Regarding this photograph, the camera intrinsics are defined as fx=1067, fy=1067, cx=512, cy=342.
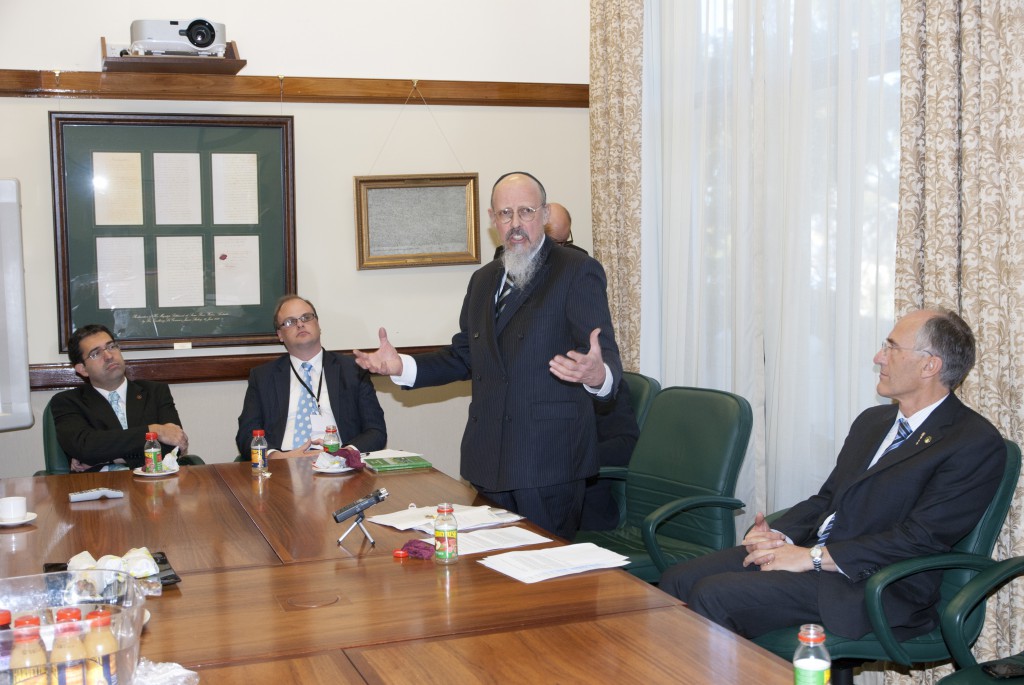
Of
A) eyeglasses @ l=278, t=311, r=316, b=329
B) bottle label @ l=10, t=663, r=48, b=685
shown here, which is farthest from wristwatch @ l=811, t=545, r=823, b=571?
eyeglasses @ l=278, t=311, r=316, b=329

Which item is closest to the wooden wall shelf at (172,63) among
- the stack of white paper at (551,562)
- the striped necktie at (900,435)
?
the stack of white paper at (551,562)

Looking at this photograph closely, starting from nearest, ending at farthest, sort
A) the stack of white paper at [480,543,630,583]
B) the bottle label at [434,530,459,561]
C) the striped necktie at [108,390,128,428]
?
the stack of white paper at [480,543,630,583], the bottle label at [434,530,459,561], the striped necktie at [108,390,128,428]

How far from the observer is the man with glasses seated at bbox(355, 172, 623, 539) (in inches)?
142

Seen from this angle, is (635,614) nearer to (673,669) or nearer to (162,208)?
(673,669)

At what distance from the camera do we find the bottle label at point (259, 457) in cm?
407

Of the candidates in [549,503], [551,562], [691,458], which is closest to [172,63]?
[549,503]

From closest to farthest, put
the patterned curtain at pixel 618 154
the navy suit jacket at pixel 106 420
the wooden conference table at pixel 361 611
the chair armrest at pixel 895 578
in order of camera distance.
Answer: the wooden conference table at pixel 361 611
the chair armrest at pixel 895 578
the navy suit jacket at pixel 106 420
the patterned curtain at pixel 618 154

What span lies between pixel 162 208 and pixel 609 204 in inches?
92.0

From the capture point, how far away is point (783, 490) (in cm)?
447

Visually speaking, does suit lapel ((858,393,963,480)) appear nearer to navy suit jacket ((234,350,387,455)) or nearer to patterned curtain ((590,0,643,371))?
patterned curtain ((590,0,643,371))

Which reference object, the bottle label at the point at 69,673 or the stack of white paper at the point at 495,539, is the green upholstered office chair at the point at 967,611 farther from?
the bottle label at the point at 69,673

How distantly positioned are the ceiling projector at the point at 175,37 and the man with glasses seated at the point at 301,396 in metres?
1.36

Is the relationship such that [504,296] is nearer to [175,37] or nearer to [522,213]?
[522,213]

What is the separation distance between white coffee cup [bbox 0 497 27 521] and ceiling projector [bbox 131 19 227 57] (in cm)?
275
